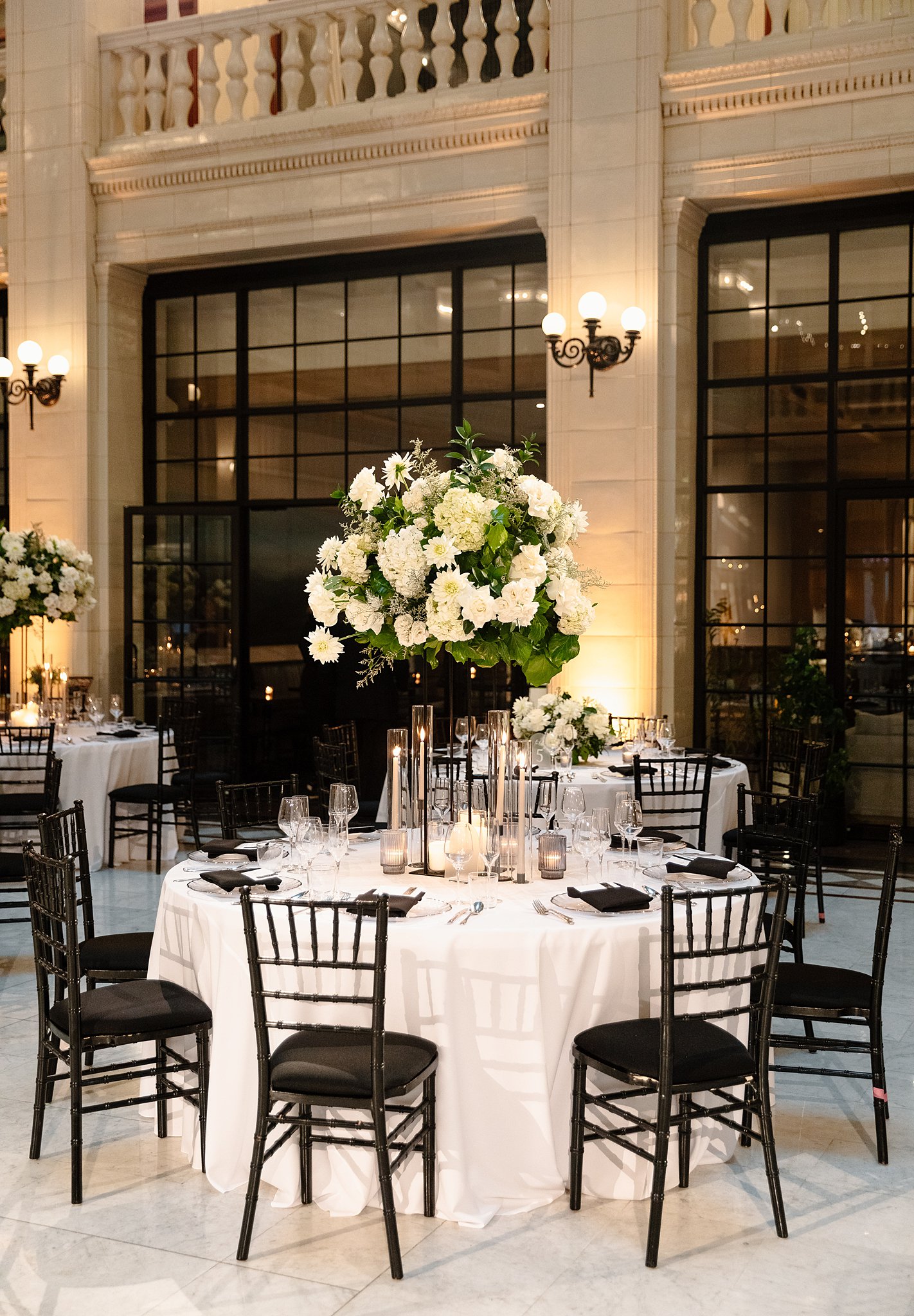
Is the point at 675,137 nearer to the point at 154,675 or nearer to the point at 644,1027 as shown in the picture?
the point at 154,675

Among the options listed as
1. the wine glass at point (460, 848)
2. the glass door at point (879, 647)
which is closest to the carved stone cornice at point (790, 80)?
the glass door at point (879, 647)

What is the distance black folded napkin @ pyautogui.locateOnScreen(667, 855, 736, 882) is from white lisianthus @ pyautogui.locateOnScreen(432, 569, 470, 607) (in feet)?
3.95

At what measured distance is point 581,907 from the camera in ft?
12.9

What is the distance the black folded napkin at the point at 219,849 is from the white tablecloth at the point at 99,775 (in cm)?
409

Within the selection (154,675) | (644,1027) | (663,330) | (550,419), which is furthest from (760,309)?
(644,1027)

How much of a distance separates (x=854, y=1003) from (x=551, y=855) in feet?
3.51

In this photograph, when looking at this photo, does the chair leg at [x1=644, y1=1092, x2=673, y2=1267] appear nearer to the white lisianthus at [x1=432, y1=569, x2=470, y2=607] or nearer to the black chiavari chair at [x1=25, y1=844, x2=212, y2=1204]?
the black chiavari chair at [x1=25, y1=844, x2=212, y2=1204]

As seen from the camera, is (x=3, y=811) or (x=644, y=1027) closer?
(x=644, y=1027)

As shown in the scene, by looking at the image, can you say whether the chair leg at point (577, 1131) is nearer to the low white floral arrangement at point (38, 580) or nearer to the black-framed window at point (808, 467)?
the black-framed window at point (808, 467)

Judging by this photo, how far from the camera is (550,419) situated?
9.17 meters

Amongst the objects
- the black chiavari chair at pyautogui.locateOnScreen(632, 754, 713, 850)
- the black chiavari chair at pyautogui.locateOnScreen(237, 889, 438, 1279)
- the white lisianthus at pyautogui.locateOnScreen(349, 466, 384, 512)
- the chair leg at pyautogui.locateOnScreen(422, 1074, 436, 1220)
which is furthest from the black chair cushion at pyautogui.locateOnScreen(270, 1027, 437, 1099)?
the black chiavari chair at pyautogui.locateOnScreen(632, 754, 713, 850)

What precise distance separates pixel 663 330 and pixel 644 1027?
20.7 ft

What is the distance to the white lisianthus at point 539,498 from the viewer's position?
4.10m

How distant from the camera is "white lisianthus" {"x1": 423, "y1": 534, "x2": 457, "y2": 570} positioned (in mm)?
3902
